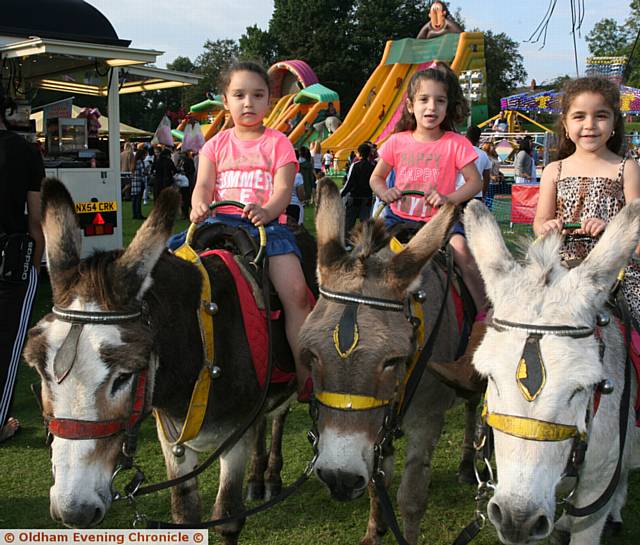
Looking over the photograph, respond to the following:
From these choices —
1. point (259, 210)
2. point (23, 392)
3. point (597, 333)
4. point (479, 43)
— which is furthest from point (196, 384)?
point (479, 43)

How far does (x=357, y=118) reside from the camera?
38.0 m

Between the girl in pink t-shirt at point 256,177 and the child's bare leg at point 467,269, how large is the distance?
101 cm

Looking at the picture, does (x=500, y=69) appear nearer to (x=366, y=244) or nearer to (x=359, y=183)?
(x=359, y=183)

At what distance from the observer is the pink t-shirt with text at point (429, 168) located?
4.11 metres

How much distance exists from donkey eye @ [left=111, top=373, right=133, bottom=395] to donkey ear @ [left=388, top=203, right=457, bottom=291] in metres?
1.18

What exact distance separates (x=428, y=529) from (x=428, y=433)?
908 millimetres

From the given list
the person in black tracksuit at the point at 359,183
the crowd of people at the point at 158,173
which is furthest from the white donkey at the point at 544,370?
the crowd of people at the point at 158,173

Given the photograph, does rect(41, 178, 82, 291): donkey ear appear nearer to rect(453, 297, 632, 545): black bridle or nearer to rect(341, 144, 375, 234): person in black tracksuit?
rect(453, 297, 632, 545): black bridle

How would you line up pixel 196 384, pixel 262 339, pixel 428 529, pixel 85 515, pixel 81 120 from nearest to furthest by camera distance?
pixel 85 515, pixel 196 384, pixel 262 339, pixel 428 529, pixel 81 120

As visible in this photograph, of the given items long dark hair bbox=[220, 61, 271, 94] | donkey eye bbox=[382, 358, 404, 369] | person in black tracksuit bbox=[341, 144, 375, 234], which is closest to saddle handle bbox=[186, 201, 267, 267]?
long dark hair bbox=[220, 61, 271, 94]

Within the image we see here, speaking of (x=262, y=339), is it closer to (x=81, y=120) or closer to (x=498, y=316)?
(x=498, y=316)

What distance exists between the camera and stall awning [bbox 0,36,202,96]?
26.1ft

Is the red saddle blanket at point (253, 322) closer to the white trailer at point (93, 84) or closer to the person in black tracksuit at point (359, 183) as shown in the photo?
the white trailer at point (93, 84)

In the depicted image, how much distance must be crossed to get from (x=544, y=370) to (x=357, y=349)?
766 millimetres
